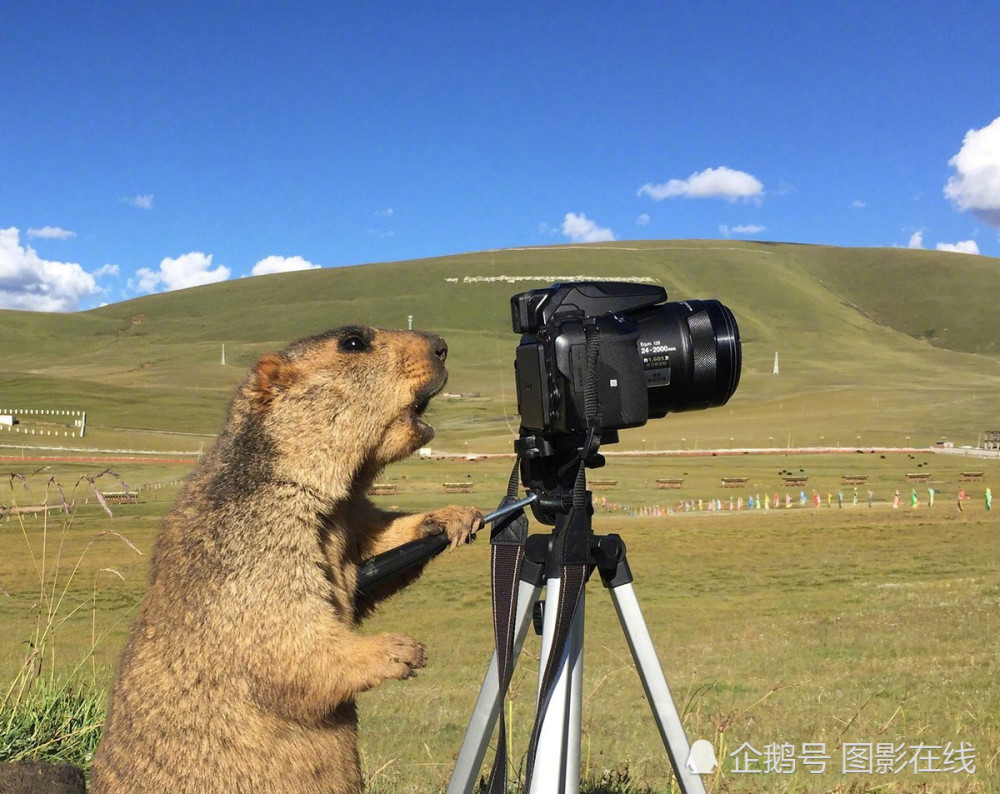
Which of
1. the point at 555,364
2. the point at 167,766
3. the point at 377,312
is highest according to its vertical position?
the point at 377,312

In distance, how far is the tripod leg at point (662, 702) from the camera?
286 cm

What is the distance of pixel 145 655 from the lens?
9.91 feet

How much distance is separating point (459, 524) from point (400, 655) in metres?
0.52

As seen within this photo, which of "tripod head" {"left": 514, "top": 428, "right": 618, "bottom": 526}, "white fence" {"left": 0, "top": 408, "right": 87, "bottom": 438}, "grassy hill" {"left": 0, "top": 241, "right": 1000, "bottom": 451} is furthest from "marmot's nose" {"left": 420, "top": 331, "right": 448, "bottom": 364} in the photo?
"white fence" {"left": 0, "top": 408, "right": 87, "bottom": 438}

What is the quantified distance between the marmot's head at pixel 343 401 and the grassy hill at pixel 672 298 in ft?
133

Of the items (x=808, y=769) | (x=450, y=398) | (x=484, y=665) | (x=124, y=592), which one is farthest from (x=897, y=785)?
(x=450, y=398)

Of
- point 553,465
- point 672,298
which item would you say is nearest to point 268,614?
point 553,465

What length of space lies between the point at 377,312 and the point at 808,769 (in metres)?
120

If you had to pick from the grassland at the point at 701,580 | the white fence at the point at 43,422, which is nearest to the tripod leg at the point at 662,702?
the grassland at the point at 701,580

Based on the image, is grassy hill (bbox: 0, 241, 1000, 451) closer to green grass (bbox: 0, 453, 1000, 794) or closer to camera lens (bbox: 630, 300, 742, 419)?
green grass (bbox: 0, 453, 1000, 794)

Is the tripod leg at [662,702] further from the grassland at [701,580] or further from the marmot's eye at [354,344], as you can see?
the marmot's eye at [354,344]

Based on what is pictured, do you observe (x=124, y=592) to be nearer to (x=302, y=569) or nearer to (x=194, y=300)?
(x=302, y=569)

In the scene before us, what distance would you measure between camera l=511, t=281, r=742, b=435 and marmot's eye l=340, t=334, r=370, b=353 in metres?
0.62

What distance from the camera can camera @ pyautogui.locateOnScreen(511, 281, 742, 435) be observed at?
294 centimetres
